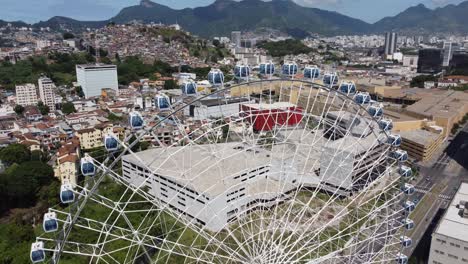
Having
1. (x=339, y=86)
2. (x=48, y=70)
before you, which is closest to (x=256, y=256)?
(x=339, y=86)

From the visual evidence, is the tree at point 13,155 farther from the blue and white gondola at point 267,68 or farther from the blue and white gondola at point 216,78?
the blue and white gondola at point 267,68

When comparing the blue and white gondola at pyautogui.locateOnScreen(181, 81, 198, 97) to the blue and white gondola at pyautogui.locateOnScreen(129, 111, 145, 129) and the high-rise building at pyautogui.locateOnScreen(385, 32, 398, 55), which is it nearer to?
the blue and white gondola at pyautogui.locateOnScreen(129, 111, 145, 129)

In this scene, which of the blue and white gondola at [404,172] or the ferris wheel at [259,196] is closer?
the ferris wheel at [259,196]

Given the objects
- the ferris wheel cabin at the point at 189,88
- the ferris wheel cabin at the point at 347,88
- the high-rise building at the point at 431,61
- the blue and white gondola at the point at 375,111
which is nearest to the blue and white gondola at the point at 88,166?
the ferris wheel cabin at the point at 189,88

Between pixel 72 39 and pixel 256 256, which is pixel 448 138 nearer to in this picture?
pixel 256 256

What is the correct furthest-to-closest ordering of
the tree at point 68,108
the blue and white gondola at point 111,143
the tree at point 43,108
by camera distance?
the tree at point 68,108, the tree at point 43,108, the blue and white gondola at point 111,143

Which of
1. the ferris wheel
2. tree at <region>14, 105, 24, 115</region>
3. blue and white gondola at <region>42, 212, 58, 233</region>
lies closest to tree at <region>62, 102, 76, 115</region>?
tree at <region>14, 105, 24, 115</region>
